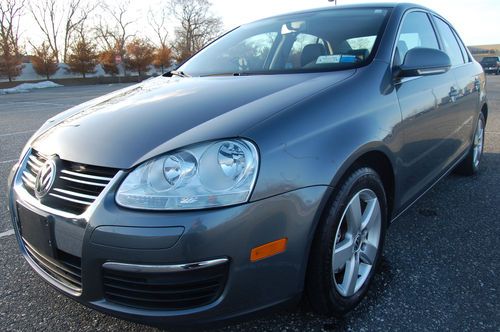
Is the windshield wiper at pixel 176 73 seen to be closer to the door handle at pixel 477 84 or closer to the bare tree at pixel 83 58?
the door handle at pixel 477 84

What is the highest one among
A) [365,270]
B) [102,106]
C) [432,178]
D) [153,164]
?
[102,106]

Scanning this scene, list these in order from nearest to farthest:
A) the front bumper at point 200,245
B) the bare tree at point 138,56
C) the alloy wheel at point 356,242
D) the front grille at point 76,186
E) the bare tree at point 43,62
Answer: the front bumper at point 200,245 → the front grille at point 76,186 → the alloy wheel at point 356,242 → the bare tree at point 43,62 → the bare tree at point 138,56

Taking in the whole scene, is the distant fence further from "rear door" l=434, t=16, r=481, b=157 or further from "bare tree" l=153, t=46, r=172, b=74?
"rear door" l=434, t=16, r=481, b=157

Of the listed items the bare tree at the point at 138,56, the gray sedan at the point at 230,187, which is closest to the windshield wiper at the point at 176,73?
the gray sedan at the point at 230,187

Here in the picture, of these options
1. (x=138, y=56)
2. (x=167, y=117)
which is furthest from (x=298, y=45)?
(x=138, y=56)

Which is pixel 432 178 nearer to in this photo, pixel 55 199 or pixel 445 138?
pixel 445 138

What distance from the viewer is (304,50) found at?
2.72 meters

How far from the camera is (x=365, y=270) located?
6.98ft

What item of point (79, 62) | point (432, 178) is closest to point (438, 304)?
point (432, 178)

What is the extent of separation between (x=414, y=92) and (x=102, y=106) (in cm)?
180

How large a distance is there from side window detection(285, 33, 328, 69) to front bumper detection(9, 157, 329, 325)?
3.90 ft

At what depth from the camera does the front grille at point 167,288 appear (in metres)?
1.47

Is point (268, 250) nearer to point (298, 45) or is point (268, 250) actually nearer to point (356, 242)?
point (356, 242)

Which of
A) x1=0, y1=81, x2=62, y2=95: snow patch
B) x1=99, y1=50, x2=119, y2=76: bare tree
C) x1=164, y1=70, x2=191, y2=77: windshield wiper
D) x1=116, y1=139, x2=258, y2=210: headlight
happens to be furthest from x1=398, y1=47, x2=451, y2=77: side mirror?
x1=99, y1=50, x2=119, y2=76: bare tree
